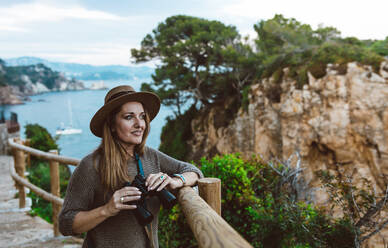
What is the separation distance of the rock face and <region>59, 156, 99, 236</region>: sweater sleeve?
27.9 ft

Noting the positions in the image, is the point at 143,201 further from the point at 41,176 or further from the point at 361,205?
the point at 41,176

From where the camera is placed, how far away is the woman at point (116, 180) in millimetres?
1487

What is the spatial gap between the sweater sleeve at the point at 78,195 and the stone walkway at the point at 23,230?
246cm

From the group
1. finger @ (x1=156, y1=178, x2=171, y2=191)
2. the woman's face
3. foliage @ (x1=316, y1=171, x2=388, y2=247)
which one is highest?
the woman's face

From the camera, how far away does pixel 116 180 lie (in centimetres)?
157

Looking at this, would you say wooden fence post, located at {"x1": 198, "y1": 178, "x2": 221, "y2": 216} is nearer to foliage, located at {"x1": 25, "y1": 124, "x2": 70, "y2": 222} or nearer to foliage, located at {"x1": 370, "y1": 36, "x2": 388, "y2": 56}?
foliage, located at {"x1": 25, "y1": 124, "x2": 70, "y2": 222}

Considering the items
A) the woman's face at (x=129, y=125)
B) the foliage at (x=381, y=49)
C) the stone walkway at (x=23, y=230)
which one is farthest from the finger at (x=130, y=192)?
the foliage at (x=381, y=49)

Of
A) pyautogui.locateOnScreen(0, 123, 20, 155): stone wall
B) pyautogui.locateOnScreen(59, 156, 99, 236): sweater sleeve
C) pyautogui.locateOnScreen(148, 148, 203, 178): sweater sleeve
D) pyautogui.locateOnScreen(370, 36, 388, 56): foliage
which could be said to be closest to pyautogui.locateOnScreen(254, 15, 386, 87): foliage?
pyautogui.locateOnScreen(370, 36, 388, 56): foliage

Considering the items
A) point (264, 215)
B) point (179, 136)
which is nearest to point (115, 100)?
point (264, 215)

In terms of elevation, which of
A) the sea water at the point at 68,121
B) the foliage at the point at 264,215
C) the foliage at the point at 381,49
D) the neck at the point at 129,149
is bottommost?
the sea water at the point at 68,121

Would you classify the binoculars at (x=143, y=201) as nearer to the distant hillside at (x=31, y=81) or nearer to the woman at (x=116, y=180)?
the woman at (x=116, y=180)

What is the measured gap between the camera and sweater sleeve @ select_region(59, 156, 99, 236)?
151cm

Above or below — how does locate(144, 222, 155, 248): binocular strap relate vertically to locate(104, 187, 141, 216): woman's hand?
below

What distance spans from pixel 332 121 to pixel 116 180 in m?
10.6
